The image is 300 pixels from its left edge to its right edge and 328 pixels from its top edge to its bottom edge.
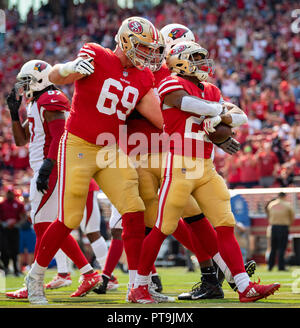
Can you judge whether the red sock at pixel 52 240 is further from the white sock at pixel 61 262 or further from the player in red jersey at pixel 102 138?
the white sock at pixel 61 262

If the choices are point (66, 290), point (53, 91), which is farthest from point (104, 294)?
point (53, 91)

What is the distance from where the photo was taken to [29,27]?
26766 mm

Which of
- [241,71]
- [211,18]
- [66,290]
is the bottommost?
[66,290]

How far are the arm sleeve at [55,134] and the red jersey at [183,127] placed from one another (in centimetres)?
110

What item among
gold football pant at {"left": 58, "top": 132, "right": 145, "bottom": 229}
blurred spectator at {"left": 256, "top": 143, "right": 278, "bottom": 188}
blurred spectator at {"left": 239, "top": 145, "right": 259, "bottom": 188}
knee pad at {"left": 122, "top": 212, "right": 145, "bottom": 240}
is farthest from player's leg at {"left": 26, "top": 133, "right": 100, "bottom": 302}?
blurred spectator at {"left": 239, "top": 145, "right": 259, "bottom": 188}

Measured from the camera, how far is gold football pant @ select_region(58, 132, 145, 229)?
17.8 feet

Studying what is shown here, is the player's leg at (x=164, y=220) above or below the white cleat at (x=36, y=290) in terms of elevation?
above

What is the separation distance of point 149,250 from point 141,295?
0.34 meters

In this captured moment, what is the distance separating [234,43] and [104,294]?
14295 millimetres

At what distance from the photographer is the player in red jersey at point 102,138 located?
17.9 feet

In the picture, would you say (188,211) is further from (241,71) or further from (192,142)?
(241,71)

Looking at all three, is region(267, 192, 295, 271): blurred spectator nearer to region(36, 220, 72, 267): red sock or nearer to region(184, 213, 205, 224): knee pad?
region(184, 213, 205, 224): knee pad

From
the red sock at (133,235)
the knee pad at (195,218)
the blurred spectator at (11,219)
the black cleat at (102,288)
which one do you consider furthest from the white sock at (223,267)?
the blurred spectator at (11,219)
